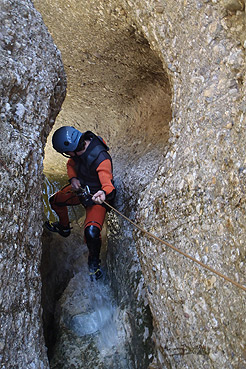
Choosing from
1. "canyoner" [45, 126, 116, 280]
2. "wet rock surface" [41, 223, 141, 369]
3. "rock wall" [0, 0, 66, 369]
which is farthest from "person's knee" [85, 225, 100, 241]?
"rock wall" [0, 0, 66, 369]

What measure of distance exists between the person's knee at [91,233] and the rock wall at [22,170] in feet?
3.96

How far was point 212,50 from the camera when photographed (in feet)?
7.63

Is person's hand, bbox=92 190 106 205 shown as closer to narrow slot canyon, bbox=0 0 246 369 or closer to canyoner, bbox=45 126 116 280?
canyoner, bbox=45 126 116 280

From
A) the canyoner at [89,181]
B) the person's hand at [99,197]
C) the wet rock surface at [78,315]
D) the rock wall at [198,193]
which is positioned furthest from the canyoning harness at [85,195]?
the rock wall at [198,193]

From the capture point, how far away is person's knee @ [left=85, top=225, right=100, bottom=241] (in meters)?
3.53

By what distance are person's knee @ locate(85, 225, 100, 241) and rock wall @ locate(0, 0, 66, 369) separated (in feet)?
3.96

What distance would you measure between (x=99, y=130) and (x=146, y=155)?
1.61 metres

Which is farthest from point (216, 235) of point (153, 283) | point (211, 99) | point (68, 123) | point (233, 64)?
point (68, 123)

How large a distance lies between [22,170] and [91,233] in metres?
1.54

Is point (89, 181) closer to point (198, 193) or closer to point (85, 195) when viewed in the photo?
point (85, 195)

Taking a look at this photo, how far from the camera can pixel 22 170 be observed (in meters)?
2.13

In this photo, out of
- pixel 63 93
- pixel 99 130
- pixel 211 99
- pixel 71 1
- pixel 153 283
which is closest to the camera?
pixel 211 99

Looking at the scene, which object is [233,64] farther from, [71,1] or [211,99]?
[71,1]

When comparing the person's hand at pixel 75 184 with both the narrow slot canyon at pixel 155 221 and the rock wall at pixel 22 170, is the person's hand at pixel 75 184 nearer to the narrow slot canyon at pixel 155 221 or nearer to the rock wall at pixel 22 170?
the narrow slot canyon at pixel 155 221
